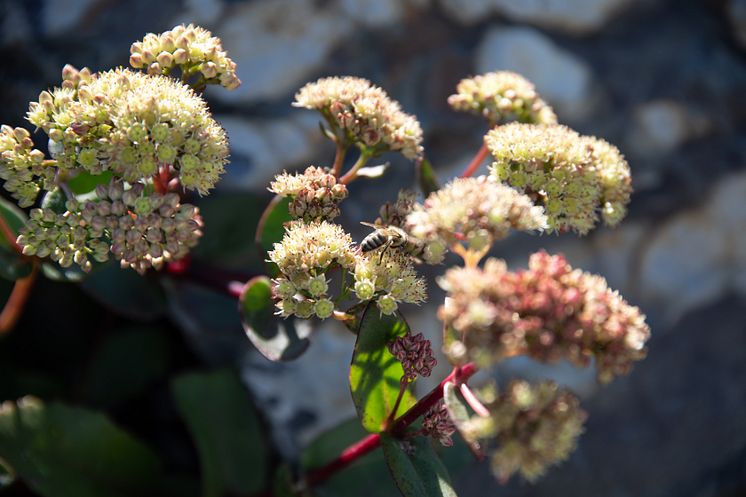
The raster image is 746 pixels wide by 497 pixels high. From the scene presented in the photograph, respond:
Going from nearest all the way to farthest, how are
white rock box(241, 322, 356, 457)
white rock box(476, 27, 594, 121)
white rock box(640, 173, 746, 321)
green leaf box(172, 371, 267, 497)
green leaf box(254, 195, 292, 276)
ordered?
green leaf box(254, 195, 292, 276)
green leaf box(172, 371, 267, 497)
white rock box(241, 322, 356, 457)
white rock box(476, 27, 594, 121)
white rock box(640, 173, 746, 321)

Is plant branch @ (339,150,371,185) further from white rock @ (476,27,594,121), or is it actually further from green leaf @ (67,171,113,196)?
white rock @ (476,27,594,121)

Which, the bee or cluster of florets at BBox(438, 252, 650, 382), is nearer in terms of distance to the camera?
cluster of florets at BBox(438, 252, 650, 382)


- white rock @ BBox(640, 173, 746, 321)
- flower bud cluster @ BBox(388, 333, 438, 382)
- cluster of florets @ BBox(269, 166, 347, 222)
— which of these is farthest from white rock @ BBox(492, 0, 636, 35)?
flower bud cluster @ BBox(388, 333, 438, 382)

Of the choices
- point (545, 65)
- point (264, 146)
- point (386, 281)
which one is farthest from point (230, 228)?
point (545, 65)

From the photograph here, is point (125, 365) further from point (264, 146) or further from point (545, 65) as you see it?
point (545, 65)

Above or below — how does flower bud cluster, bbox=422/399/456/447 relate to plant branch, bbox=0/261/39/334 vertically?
below

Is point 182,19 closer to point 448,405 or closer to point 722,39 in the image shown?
point 448,405

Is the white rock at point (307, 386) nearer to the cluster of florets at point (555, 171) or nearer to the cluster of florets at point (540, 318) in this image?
the cluster of florets at point (555, 171)
